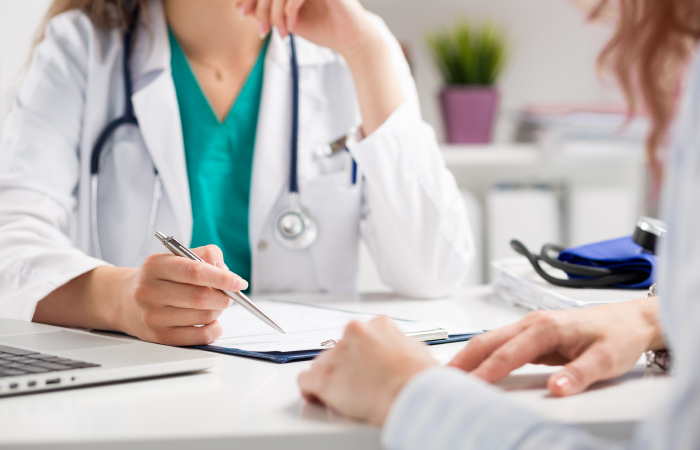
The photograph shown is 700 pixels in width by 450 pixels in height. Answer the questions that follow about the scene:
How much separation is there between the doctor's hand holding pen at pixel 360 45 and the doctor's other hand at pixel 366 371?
0.59 m

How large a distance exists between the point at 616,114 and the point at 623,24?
5.03 feet

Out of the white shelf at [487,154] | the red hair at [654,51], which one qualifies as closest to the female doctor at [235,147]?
the red hair at [654,51]

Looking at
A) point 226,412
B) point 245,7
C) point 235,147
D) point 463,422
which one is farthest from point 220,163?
point 463,422

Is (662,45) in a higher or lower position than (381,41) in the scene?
lower

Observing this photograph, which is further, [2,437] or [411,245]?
[411,245]

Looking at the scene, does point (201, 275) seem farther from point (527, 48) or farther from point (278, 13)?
point (527, 48)

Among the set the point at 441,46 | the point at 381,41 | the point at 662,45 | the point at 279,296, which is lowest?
the point at 279,296

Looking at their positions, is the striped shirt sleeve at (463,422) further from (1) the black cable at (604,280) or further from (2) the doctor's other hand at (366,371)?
(1) the black cable at (604,280)

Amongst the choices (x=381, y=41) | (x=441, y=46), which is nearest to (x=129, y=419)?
(x=381, y=41)

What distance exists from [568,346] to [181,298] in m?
0.35

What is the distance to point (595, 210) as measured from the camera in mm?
2006

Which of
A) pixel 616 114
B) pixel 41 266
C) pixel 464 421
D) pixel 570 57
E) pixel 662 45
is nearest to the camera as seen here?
pixel 464 421

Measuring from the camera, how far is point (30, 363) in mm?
531

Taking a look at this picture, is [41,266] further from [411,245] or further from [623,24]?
[623,24]
